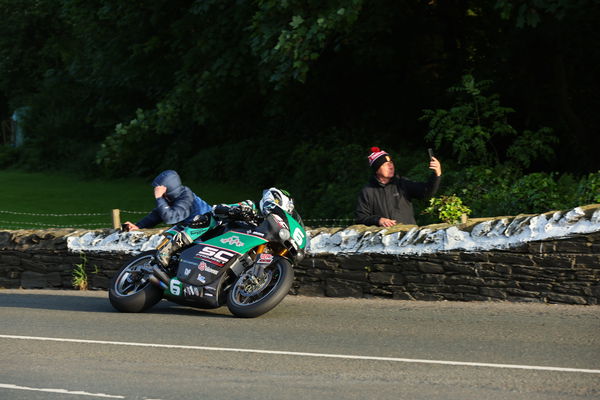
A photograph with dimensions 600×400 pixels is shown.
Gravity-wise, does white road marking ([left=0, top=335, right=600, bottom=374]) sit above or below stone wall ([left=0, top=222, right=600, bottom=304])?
below

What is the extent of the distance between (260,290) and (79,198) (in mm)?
25935

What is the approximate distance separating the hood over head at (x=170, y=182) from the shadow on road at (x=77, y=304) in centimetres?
129

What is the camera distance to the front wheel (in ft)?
31.9

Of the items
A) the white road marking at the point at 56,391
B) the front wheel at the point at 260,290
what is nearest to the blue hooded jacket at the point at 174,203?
the front wheel at the point at 260,290

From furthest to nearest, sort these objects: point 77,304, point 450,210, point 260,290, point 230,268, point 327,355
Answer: point 450,210 → point 77,304 → point 230,268 → point 260,290 → point 327,355

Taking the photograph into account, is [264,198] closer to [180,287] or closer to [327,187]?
[180,287]

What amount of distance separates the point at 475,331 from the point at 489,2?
13.7 metres

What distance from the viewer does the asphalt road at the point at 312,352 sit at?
694cm

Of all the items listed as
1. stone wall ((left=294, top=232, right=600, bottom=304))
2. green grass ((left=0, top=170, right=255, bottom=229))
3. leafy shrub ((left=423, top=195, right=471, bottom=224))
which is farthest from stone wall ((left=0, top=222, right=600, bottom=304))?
green grass ((left=0, top=170, right=255, bottom=229))

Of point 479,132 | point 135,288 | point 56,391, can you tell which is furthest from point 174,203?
point 479,132

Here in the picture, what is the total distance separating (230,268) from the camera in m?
10.2

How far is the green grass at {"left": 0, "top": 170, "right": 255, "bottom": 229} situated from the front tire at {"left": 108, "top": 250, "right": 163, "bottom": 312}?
13049 mm

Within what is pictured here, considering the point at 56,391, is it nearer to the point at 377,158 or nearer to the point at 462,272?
the point at 462,272

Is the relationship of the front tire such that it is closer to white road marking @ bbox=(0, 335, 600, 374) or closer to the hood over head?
the hood over head
